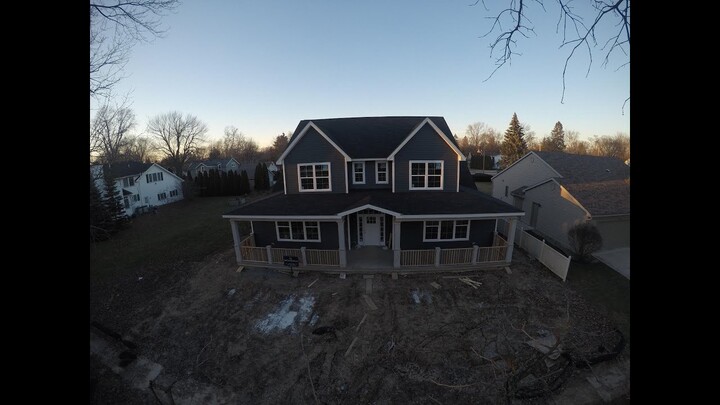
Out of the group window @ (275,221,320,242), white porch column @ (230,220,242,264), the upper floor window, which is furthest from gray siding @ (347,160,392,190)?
the upper floor window

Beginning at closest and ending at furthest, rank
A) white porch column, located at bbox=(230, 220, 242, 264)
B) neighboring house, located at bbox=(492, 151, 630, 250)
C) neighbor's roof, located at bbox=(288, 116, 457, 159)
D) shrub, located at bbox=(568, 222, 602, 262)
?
1. shrub, located at bbox=(568, 222, 602, 262)
2. white porch column, located at bbox=(230, 220, 242, 264)
3. neighboring house, located at bbox=(492, 151, 630, 250)
4. neighbor's roof, located at bbox=(288, 116, 457, 159)

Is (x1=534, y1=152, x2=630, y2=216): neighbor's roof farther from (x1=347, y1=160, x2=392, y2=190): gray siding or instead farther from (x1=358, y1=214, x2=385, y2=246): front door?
(x1=358, y1=214, x2=385, y2=246): front door

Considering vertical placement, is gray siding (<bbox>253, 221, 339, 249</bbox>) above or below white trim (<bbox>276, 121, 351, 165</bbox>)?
below

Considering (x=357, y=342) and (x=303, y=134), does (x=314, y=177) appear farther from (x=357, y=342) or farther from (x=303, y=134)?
(x=357, y=342)

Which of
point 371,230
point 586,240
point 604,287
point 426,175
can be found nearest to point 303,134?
point 371,230

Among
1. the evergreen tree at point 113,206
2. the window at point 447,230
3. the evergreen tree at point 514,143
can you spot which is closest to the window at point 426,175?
the window at point 447,230
